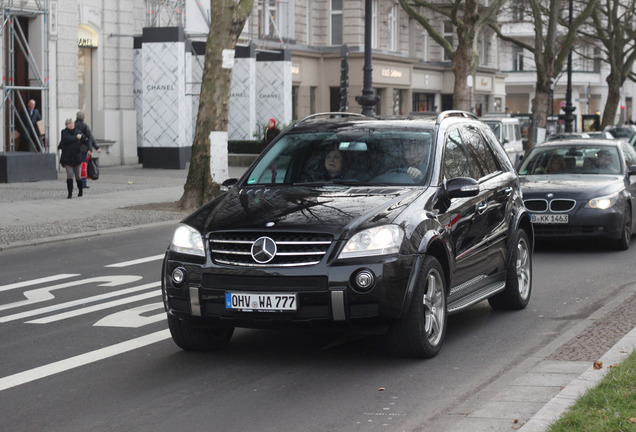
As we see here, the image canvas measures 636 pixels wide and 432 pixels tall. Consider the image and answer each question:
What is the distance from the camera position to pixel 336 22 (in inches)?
2021

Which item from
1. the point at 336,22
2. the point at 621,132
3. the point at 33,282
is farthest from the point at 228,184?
the point at 336,22

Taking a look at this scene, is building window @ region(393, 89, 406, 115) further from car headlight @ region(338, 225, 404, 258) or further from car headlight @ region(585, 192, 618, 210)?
car headlight @ region(338, 225, 404, 258)

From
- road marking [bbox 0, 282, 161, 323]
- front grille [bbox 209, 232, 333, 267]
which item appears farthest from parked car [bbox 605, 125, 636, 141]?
front grille [bbox 209, 232, 333, 267]

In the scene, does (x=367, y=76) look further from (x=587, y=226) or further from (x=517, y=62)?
(x=517, y=62)

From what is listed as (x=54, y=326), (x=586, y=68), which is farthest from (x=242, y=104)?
(x=586, y=68)

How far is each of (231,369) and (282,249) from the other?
887 mm

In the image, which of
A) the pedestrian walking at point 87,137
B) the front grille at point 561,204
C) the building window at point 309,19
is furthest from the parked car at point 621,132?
the front grille at point 561,204

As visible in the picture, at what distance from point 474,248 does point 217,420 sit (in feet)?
10.2

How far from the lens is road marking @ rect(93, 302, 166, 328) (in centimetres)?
901

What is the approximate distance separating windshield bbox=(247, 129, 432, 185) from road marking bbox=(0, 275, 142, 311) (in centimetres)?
297

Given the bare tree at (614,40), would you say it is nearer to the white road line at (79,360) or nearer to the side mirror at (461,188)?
the side mirror at (461,188)

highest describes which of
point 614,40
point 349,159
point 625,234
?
point 614,40

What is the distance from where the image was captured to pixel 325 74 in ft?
169

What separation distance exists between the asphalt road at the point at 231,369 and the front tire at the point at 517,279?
0.10m
